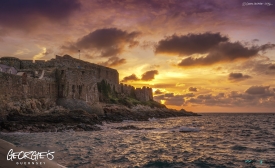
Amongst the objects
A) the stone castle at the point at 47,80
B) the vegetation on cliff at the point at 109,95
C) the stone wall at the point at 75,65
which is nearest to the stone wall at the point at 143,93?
the stone wall at the point at 75,65

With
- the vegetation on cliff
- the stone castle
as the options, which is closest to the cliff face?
the stone castle

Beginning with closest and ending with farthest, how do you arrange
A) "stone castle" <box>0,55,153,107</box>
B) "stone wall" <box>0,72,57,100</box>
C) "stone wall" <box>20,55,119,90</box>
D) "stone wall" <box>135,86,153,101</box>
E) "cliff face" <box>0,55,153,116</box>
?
"stone wall" <box>0,72,57,100</box>, "cliff face" <box>0,55,153,116</box>, "stone castle" <box>0,55,153,107</box>, "stone wall" <box>20,55,119,90</box>, "stone wall" <box>135,86,153,101</box>

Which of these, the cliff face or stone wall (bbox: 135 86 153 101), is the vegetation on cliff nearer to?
the cliff face

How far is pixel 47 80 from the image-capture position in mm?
39906

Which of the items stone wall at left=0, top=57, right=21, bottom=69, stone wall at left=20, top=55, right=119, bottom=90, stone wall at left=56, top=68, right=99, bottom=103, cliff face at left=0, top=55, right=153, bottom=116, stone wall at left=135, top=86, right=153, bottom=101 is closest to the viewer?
cliff face at left=0, top=55, right=153, bottom=116

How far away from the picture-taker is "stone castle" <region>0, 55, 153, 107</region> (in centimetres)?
3185

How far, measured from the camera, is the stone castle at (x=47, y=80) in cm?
3185

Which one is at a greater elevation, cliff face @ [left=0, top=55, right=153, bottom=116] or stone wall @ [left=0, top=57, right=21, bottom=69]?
stone wall @ [left=0, top=57, right=21, bottom=69]

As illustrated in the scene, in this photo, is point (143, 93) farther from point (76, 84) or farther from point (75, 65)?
point (76, 84)

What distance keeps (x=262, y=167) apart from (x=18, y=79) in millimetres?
30330

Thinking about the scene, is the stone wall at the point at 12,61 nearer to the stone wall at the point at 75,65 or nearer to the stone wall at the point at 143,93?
the stone wall at the point at 75,65

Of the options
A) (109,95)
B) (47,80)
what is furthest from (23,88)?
(109,95)

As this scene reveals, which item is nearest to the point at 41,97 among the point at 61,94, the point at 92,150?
the point at 61,94

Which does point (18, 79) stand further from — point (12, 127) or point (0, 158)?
point (0, 158)
